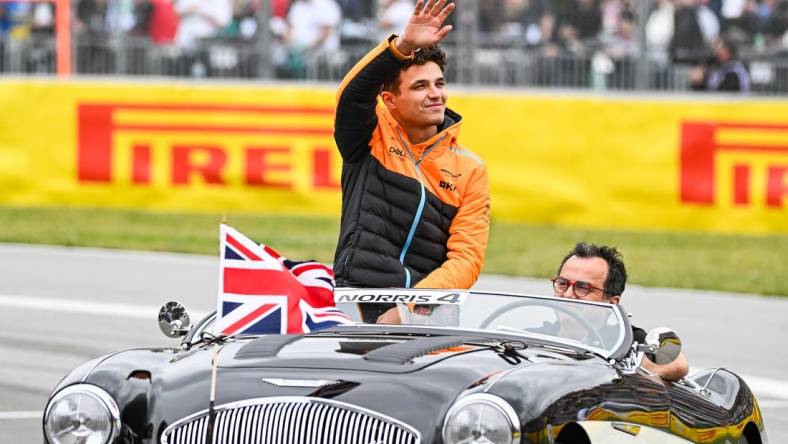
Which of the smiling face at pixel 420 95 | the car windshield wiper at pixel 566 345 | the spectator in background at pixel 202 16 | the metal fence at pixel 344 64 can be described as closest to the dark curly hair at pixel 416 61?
the smiling face at pixel 420 95

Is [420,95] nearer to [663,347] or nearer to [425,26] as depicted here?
[425,26]

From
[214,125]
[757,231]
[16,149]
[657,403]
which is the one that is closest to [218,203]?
[214,125]

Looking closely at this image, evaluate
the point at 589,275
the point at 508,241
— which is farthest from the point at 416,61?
the point at 508,241

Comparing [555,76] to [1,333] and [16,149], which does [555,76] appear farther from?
[1,333]

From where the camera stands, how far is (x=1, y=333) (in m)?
11.5

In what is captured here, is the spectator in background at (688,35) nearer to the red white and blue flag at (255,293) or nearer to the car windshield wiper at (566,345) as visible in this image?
the car windshield wiper at (566,345)

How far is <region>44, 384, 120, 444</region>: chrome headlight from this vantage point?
16.8 ft

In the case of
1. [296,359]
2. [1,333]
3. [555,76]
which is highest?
[555,76]

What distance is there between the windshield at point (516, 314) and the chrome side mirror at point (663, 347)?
0.40ft

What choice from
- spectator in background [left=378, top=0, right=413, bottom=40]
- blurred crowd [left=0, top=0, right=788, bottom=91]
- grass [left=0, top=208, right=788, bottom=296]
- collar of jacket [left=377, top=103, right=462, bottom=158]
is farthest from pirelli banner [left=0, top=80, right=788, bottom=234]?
collar of jacket [left=377, top=103, right=462, bottom=158]

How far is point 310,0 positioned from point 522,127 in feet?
8.70

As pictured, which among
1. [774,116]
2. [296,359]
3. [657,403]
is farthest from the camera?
[774,116]

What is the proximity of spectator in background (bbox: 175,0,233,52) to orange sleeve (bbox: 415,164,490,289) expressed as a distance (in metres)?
10.8

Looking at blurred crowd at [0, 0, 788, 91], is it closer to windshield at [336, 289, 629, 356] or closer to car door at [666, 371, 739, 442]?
car door at [666, 371, 739, 442]
